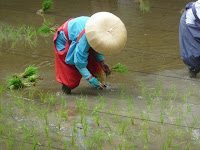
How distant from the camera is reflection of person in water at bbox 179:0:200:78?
5367 millimetres

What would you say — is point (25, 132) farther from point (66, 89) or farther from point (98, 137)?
point (66, 89)

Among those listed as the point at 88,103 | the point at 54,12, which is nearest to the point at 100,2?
the point at 54,12

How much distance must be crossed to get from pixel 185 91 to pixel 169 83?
0.35m

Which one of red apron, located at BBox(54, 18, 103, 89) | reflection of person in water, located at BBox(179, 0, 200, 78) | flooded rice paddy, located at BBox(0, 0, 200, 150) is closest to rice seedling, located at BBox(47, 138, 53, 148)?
flooded rice paddy, located at BBox(0, 0, 200, 150)

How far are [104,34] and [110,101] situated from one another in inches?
27.5

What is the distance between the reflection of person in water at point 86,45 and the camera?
4.30 metres

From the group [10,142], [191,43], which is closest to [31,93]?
[10,142]

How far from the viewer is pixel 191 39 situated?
5449 millimetres

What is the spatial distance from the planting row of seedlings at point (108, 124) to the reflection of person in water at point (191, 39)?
0.99 meters

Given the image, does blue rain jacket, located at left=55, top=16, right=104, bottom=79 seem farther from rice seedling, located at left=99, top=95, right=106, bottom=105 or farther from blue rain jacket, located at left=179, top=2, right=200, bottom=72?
blue rain jacket, located at left=179, top=2, right=200, bottom=72

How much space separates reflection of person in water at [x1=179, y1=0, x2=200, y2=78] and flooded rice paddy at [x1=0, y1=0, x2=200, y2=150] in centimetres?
17

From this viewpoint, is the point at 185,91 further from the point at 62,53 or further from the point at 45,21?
the point at 45,21

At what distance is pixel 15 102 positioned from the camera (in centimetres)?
437

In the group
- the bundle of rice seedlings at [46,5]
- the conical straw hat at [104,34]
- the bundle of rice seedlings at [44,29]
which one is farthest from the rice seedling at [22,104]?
the bundle of rice seedlings at [46,5]
